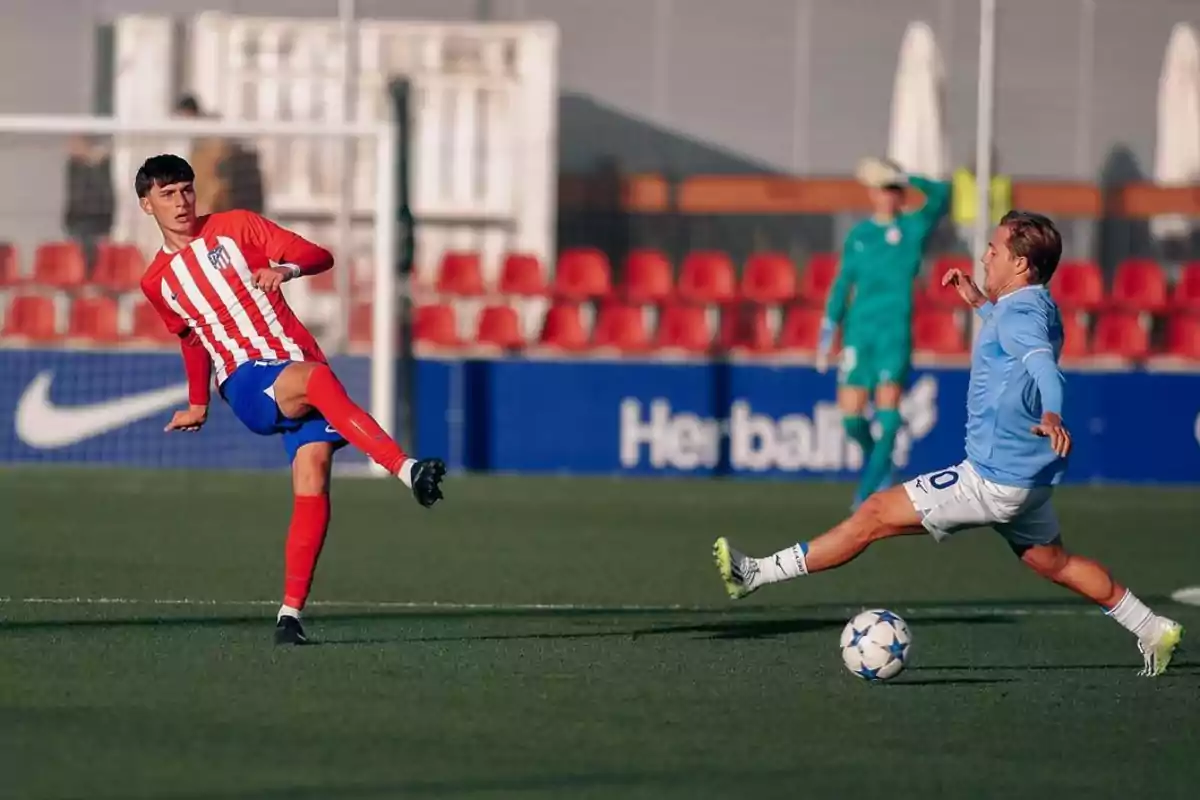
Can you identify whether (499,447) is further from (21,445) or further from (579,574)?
(579,574)

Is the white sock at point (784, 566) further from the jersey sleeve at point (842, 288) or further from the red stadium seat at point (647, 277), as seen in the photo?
the red stadium seat at point (647, 277)

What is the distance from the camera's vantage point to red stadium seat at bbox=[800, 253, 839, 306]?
64.6 ft

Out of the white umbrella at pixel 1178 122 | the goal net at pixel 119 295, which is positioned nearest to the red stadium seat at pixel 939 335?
the white umbrella at pixel 1178 122

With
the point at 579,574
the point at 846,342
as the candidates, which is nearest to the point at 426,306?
the point at 846,342

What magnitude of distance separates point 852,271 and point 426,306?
5905 millimetres

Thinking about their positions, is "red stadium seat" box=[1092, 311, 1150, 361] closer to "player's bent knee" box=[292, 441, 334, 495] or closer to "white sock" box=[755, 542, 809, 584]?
"white sock" box=[755, 542, 809, 584]

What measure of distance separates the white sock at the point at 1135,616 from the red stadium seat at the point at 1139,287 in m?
12.6

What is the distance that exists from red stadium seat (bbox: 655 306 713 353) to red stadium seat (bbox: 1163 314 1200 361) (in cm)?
396

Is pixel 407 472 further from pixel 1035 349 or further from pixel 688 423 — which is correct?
pixel 688 423

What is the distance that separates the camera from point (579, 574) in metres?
10.9

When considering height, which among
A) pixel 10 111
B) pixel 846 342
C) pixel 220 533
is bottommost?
pixel 220 533

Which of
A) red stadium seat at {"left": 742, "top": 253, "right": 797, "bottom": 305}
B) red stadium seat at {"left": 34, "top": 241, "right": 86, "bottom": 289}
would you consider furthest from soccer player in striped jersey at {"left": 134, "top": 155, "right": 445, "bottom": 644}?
red stadium seat at {"left": 742, "top": 253, "right": 797, "bottom": 305}

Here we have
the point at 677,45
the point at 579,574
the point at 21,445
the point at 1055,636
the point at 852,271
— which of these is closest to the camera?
the point at 1055,636

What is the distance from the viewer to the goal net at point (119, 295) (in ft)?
54.4
